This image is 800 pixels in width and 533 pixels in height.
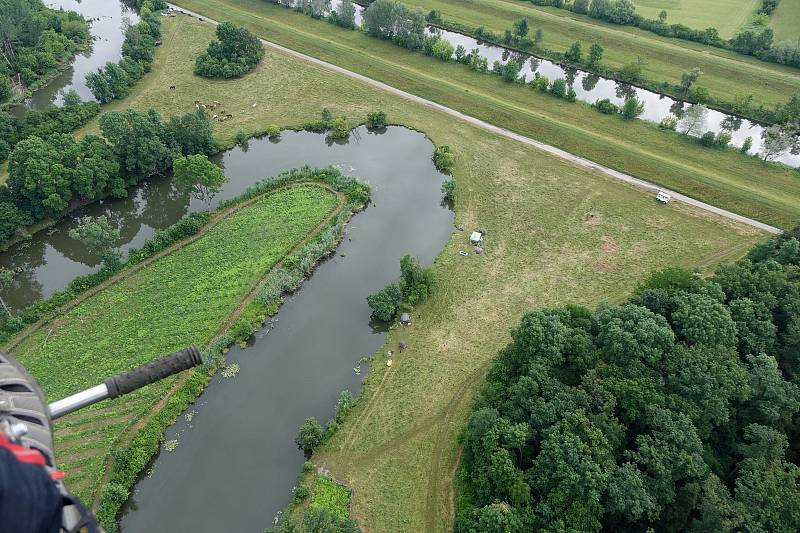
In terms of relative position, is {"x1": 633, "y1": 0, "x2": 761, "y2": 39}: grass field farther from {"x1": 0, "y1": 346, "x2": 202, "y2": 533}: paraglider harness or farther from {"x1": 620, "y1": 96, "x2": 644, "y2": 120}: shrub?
{"x1": 0, "y1": 346, "x2": 202, "y2": 533}: paraglider harness

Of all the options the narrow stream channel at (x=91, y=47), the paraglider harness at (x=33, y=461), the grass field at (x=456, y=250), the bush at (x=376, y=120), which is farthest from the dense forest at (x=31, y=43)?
the paraglider harness at (x=33, y=461)

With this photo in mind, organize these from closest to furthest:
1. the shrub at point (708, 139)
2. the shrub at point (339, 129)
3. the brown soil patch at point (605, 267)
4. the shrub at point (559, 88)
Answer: the brown soil patch at point (605, 267)
the shrub at point (708, 139)
the shrub at point (339, 129)
the shrub at point (559, 88)

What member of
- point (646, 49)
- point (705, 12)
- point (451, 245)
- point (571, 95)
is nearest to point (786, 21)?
point (705, 12)

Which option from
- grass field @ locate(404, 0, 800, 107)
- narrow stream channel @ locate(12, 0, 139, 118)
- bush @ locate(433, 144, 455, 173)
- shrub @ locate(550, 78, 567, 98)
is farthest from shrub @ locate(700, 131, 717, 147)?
narrow stream channel @ locate(12, 0, 139, 118)

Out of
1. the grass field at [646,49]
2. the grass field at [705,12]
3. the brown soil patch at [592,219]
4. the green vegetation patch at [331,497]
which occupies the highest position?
the grass field at [705,12]

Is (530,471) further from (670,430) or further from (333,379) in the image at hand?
(333,379)

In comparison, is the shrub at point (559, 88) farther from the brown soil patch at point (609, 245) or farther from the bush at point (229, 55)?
the bush at point (229, 55)

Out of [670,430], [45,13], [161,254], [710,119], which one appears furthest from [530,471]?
[45,13]
